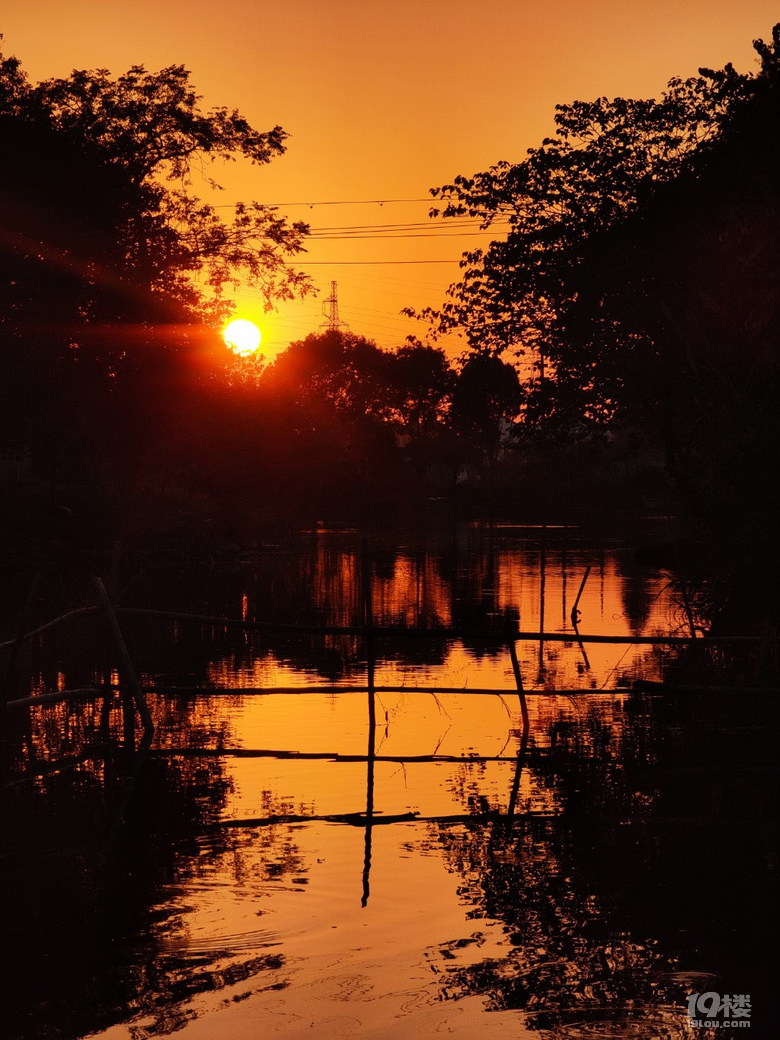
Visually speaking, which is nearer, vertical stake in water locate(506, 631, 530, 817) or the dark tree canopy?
vertical stake in water locate(506, 631, 530, 817)

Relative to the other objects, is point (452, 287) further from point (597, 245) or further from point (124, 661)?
point (124, 661)

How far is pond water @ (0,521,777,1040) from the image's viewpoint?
6.72 metres

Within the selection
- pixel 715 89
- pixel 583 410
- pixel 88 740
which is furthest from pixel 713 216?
pixel 88 740

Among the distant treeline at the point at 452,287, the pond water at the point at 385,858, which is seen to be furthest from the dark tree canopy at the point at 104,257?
the pond water at the point at 385,858

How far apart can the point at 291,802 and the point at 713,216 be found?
18.5m

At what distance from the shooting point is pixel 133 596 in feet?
110

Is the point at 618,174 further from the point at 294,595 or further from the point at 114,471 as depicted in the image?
the point at 114,471

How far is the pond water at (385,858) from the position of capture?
672cm

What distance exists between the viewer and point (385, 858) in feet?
31.4

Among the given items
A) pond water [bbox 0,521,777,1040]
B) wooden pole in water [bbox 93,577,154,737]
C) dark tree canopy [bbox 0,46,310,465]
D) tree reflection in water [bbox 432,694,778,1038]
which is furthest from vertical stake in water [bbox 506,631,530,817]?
dark tree canopy [bbox 0,46,310,465]

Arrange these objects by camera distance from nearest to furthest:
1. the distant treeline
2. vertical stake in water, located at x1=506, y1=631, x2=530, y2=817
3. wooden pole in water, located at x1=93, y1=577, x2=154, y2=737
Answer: vertical stake in water, located at x1=506, y1=631, x2=530, y2=817 → wooden pole in water, located at x1=93, y1=577, x2=154, y2=737 → the distant treeline

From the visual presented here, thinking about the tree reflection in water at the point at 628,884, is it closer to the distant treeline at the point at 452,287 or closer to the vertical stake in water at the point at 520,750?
the vertical stake in water at the point at 520,750

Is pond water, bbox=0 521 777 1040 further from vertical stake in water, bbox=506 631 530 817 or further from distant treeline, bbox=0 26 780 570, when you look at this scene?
Result: distant treeline, bbox=0 26 780 570

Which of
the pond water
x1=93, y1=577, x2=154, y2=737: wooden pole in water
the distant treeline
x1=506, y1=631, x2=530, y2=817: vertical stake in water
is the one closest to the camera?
the pond water
